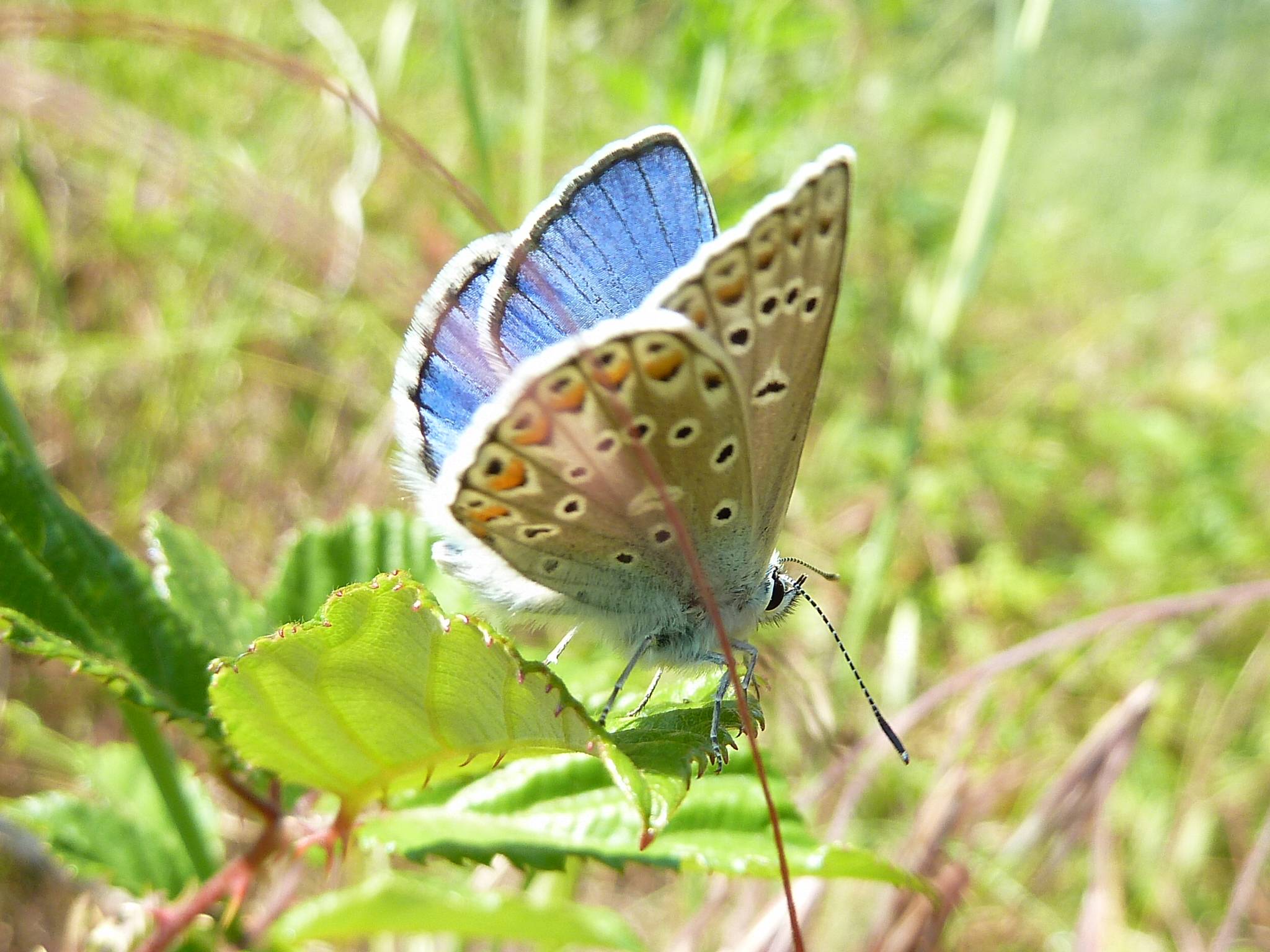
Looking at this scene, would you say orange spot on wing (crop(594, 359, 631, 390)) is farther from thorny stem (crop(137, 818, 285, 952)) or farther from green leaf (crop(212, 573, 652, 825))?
thorny stem (crop(137, 818, 285, 952))

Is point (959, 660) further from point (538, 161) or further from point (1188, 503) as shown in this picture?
point (538, 161)

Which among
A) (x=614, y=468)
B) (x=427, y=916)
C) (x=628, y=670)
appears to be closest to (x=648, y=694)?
(x=628, y=670)

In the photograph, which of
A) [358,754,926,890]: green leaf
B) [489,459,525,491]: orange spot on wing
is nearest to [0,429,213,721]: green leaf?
[358,754,926,890]: green leaf

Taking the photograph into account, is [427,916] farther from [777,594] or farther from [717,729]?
Result: [777,594]

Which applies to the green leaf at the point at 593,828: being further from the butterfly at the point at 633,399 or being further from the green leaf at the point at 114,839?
the green leaf at the point at 114,839

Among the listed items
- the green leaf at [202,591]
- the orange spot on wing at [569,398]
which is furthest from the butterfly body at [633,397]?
→ the green leaf at [202,591]
